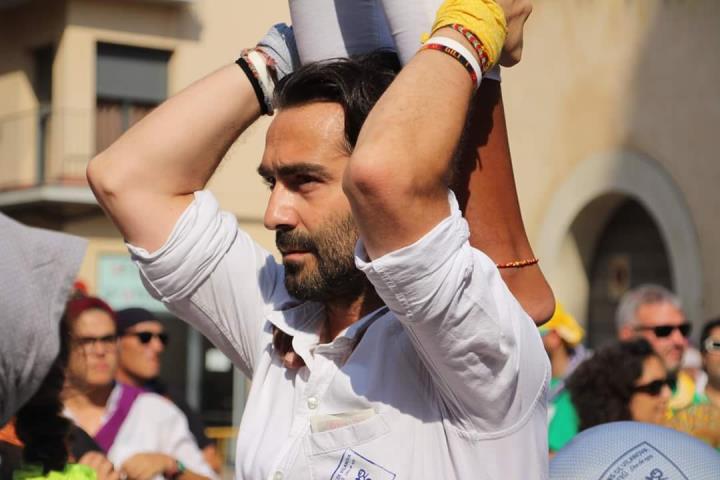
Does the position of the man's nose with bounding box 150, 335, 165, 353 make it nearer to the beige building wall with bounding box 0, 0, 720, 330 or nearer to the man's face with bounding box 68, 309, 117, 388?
the man's face with bounding box 68, 309, 117, 388

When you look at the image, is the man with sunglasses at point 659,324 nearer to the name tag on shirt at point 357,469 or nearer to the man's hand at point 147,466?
the man's hand at point 147,466

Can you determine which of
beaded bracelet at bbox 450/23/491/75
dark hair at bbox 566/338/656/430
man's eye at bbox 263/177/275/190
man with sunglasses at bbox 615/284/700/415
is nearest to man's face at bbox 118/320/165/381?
dark hair at bbox 566/338/656/430

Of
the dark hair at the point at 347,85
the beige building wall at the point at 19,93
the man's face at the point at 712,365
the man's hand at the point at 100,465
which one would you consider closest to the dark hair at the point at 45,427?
the dark hair at the point at 347,85

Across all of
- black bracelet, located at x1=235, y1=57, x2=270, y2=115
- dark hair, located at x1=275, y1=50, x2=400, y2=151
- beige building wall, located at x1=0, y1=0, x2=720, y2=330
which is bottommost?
dark hair, located at x1=275, y1=50, x2=400, y2=151

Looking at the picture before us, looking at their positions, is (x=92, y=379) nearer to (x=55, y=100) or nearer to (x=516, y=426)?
(x=516, y=426)

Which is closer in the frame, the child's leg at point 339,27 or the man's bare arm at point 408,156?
the man's bare arm at point 408,156

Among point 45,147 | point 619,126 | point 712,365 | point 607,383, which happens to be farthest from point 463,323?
point 45,147

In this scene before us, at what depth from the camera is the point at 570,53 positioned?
15.7m

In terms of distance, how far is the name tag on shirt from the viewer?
2393 millimetres

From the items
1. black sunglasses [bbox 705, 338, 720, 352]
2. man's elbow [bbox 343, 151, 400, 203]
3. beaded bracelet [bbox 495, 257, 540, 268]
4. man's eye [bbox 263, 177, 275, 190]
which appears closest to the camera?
man's elbow [bbox 343, 151, 400, 203]

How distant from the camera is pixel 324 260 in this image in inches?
101

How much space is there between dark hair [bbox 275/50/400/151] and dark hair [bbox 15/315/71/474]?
26.3 inches

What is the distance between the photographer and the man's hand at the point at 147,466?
198 inches

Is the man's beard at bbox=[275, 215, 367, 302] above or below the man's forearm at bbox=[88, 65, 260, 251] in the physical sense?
below
